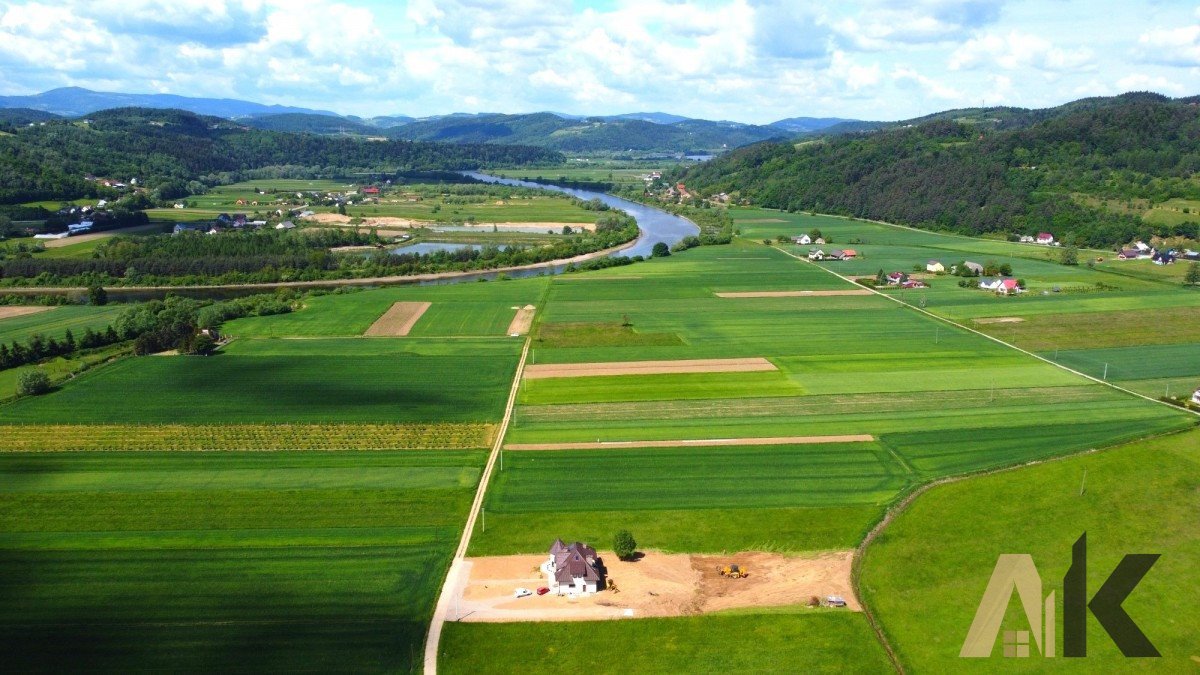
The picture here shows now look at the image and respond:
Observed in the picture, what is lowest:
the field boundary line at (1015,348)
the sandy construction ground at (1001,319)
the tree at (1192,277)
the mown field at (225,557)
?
the mown field at (225,557)

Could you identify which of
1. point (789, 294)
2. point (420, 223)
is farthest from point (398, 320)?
point (420, 223)

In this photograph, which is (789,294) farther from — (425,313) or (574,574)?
(574,574)

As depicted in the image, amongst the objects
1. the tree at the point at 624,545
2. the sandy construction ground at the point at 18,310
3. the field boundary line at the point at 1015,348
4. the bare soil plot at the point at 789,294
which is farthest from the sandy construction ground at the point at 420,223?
the tree at the point at 624,545

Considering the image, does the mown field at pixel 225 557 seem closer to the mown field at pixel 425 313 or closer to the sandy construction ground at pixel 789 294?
the mown field at pixel 425 313

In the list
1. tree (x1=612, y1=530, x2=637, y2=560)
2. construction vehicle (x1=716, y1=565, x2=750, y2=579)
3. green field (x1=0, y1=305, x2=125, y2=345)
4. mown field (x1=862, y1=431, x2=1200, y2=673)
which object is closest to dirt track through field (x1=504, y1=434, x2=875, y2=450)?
mown field (x1=862, y1=431, x2=1200, y2=673)

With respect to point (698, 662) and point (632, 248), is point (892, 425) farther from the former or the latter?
point (632, 248)

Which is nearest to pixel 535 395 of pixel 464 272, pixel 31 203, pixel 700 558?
pixel 700 558
